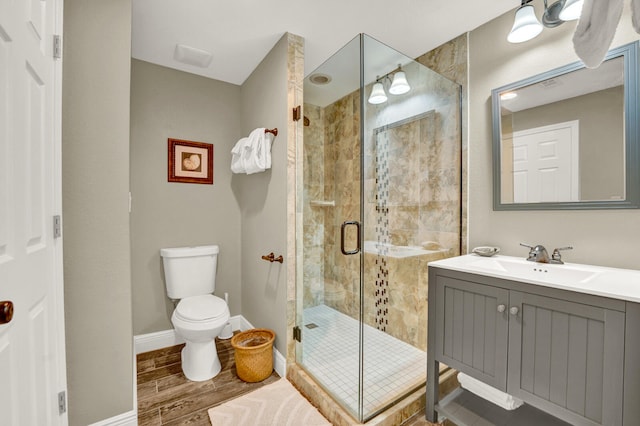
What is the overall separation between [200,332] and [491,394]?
1742mm

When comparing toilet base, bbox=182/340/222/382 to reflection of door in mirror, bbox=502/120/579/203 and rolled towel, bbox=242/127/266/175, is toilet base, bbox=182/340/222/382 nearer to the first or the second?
rolled towel, bbox=242/127/266/175

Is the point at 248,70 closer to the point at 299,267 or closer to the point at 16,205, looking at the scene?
the point at 299,267

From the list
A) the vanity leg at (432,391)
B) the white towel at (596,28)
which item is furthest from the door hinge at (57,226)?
the white towel at (596,28)

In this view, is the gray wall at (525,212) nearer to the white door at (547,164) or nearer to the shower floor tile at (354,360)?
the white door at (547,164)

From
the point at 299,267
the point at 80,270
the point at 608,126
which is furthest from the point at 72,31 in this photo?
the point at 608,126

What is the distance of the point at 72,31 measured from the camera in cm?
130

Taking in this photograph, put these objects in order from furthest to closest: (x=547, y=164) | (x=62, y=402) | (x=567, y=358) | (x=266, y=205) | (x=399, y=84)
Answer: (x=266, y=205) → (x=399, y=84) → (x=547, y=164) → (x=62, y=402) → (x=567, y=358)

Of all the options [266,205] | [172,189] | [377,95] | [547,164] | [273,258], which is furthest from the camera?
[172,189]

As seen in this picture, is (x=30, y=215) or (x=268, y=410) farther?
(x=268, y=410)

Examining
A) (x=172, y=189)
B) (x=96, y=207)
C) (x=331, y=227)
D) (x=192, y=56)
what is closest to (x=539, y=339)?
(x=331, y=227)

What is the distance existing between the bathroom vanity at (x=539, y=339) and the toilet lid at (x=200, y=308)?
4.61ft

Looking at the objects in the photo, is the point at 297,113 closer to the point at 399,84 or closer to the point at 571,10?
the point at 399,84

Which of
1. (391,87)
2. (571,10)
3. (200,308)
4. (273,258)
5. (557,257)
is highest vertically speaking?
(571,10)

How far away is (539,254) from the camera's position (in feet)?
4.96
